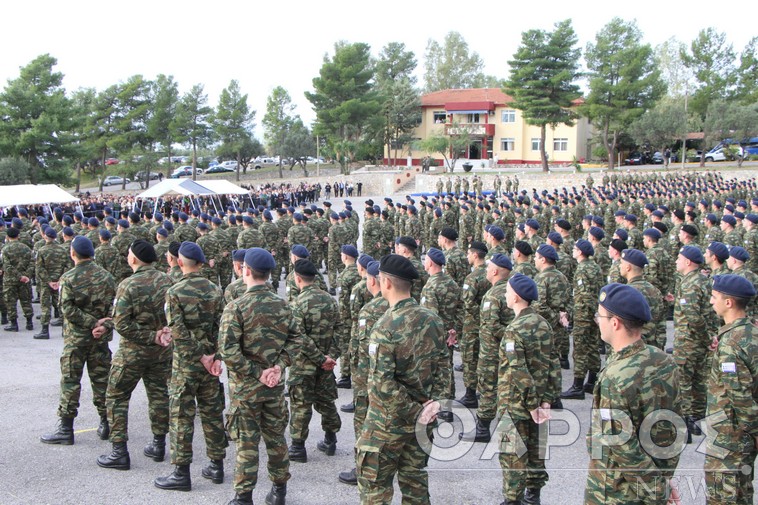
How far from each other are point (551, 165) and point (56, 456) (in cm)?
4936

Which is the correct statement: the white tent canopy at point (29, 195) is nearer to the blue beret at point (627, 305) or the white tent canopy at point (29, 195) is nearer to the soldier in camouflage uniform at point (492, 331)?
the soldier in camouflage uniform at point (492, 331)

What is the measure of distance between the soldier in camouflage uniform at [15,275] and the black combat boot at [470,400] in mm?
7316

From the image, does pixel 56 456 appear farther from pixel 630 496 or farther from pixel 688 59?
pixel 688 59

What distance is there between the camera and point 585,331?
7.15 meters

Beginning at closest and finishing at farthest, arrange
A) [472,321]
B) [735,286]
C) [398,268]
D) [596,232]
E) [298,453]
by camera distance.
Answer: [398,268], [735,286], [298,453], [472,321], [596,232]

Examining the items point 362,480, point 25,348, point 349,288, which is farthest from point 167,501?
point 25,348

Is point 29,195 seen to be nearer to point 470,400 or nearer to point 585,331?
point 470,400

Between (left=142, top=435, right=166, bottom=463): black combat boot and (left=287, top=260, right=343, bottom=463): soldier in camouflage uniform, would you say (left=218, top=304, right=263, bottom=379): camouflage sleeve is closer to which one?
(left=287, top=260, right=343, bottom=463): soldier in camouflage uniform

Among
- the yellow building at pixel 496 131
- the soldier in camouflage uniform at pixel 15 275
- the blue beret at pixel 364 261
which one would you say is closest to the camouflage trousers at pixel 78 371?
the blue beret at pixel 364 261

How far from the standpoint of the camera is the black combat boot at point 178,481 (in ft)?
15.7

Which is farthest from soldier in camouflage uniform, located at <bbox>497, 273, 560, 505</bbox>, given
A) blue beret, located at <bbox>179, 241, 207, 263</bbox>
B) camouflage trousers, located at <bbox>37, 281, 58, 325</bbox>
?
camouflage trousers, located at <bbox>37, 281, 58, 325</bbox>

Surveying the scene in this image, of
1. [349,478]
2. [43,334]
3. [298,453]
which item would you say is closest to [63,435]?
[298,453]

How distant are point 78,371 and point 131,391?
2.65 feet

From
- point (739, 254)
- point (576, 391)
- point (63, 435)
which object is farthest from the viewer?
point (576, 391)
